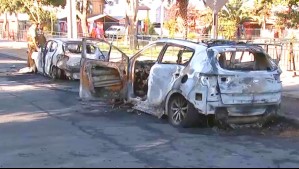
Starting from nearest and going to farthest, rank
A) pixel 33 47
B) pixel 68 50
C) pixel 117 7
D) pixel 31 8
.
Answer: pixel 68 50, pixel 33 47, pixel 31 8, pixel 117 7

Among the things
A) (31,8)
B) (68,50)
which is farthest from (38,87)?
(31,8)

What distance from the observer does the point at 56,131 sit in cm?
848

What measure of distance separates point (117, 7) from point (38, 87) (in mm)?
78227

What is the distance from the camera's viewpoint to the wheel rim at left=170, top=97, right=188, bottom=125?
897 cm

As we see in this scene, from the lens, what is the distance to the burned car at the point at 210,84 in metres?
8.50

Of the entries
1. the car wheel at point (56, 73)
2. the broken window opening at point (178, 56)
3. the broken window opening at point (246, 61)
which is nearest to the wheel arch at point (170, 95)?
the broken window opening at point (178, 56)

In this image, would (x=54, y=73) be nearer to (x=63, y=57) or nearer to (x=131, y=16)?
(x=63, y=57)

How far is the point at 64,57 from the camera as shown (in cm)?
1631

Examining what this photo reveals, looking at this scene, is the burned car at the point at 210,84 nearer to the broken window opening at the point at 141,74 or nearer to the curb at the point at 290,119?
the broken window opening at the point at 141,74

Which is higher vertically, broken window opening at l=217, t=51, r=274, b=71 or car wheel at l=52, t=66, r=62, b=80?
broken window opening at l=217, t=51, r=274, b=71

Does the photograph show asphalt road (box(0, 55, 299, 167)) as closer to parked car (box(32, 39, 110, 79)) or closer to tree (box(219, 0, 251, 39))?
parked car (box(32, 39, 110, 79))

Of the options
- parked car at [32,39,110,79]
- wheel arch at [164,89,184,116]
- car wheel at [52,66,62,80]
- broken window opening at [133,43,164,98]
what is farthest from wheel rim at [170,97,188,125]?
car wheel at [52,66,62,80]

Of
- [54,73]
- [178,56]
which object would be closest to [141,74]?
[178,56]

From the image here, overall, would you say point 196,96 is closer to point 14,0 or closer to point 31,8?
point 31,8
